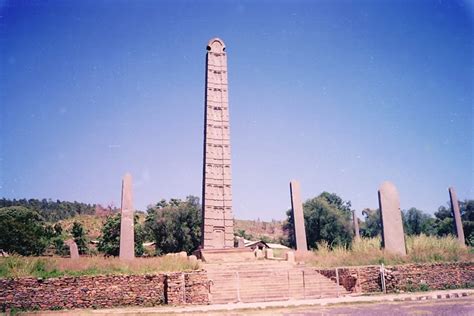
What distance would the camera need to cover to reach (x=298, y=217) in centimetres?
2147

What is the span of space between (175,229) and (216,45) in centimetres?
1894

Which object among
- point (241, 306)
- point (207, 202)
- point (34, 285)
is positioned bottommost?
point (241, 306)

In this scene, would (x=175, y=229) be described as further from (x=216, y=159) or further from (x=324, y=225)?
(x=324, y=225)

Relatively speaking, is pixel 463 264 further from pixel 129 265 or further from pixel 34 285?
pixel 34 285

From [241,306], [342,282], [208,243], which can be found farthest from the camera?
[208,243]

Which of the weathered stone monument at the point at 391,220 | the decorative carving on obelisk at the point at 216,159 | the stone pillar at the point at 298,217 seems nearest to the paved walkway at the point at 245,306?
the weathered stone monument at the point at 391,220

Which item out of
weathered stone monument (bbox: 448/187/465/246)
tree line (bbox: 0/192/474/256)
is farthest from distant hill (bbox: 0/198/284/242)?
weathered stone monument (bbox: 448/187/465/246)

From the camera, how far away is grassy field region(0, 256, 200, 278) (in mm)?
11031

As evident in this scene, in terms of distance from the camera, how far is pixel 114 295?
1087 centimetres

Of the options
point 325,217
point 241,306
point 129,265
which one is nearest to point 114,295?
point 129,265

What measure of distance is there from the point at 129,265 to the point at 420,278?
9992mm

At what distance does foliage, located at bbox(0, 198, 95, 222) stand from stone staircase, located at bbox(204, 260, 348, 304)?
54.1 metres

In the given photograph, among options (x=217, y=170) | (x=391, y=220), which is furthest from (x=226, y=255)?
(x=391, y=220)

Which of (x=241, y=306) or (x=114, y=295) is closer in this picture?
(x=241, y=306)
